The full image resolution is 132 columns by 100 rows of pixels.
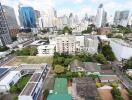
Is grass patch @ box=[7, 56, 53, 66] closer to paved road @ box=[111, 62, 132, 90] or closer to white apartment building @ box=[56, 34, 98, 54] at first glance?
white apartment building @ box=[56, 34, 98, 54]

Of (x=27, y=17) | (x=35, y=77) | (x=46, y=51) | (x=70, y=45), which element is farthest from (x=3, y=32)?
(x=27, y=17)

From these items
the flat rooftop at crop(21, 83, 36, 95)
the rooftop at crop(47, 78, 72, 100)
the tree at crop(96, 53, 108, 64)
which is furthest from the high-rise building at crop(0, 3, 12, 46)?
the tree at crop(96, 53, 108, 64)

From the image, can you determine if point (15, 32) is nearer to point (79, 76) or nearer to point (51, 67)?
point (51, 67)

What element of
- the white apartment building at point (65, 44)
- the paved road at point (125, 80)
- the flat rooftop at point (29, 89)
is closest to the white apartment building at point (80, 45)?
the white apartment building at point (65, 44)

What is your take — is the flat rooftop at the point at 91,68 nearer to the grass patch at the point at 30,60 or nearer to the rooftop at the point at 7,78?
the grass patch at the point at 30,60

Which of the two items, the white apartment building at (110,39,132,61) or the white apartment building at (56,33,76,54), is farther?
the white apartment building at (56,33,76,54)

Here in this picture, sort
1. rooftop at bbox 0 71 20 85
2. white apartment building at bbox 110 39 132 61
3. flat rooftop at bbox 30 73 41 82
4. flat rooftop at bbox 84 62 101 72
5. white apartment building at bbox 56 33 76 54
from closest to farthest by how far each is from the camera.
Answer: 1. flat rooftop at bbox 30 73 41 82
2. rooftop at bbox 0 71 20 85
3. flat rooftop at bbox 84 62 101 72
4. white apartment building at bbox 110 39 132 61
5. white apartment building at bbox 56 33 76 54
